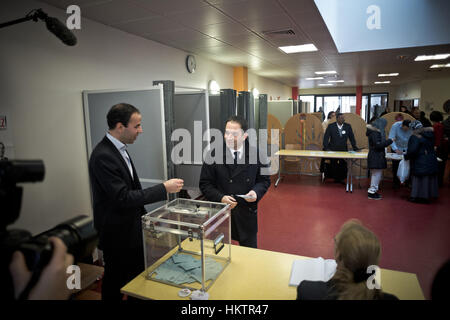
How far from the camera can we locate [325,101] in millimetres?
17828

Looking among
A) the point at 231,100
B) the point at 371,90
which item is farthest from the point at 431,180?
the point at 371,90

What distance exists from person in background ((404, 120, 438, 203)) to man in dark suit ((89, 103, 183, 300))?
4738 mm

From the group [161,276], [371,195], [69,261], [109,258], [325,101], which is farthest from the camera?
[325,101]

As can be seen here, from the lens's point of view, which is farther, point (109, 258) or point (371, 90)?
point (371, 90)

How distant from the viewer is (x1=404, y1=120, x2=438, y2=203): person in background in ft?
16.4

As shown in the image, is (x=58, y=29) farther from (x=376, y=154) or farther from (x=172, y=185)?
(x=376, y=154)

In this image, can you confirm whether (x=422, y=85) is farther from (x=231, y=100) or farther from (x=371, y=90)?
(x=231, y=100)

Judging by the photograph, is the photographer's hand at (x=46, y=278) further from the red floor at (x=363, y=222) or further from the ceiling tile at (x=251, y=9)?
the ceiling tile at (x=251, y=9)

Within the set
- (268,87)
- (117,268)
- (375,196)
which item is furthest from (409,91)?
(117,268)

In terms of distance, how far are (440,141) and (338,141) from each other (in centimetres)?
217

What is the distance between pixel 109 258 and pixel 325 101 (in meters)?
17.9

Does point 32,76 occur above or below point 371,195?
above

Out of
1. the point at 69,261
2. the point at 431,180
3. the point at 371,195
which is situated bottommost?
the point at 371,195

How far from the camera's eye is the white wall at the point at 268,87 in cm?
941
